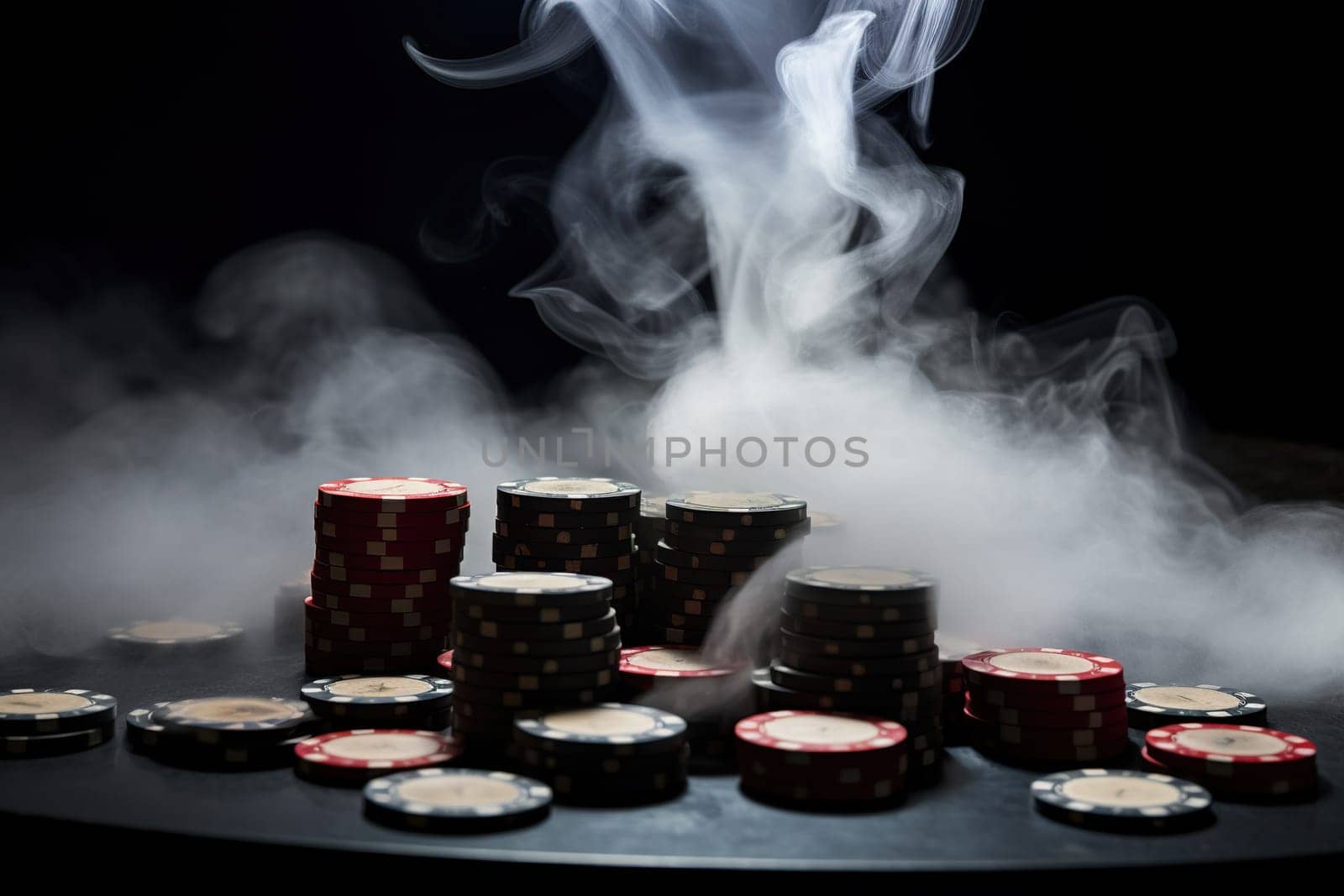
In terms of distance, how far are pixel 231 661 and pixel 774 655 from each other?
167 cm

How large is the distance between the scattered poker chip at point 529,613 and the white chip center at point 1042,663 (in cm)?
105

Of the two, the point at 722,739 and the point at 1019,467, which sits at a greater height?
the point at 1019,467

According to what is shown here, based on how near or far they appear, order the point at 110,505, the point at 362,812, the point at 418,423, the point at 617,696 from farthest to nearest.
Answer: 1. the point at 418,423
2. the point at 110,505
3. the point at 617,696
4. the point at 362,812

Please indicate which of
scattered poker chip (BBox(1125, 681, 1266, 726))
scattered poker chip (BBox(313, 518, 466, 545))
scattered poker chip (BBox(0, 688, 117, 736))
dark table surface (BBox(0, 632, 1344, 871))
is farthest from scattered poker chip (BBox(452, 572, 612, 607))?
scattered poker chip (BBox(1125, 681, 1266, 726))

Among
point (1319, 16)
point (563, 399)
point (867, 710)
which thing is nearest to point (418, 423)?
point (563, 399)

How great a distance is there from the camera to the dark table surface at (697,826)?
2762 mm

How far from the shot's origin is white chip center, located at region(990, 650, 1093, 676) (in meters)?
3.74

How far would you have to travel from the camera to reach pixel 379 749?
340 centimetres

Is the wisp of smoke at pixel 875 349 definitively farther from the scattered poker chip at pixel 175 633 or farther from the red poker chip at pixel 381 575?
the scattered poker chip at pixel 175 633

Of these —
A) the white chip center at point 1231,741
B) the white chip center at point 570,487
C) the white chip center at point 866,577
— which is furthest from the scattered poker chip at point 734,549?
the white chip center at point 1231,741

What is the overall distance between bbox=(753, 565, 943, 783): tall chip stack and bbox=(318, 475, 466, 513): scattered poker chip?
1150mm

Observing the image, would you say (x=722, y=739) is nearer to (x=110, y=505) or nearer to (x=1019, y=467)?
(x=1019, y=467)

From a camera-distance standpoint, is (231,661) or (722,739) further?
(231,661)

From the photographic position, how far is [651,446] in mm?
6309
